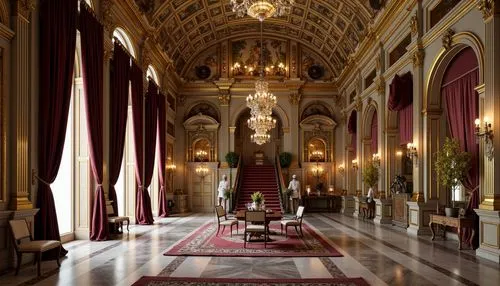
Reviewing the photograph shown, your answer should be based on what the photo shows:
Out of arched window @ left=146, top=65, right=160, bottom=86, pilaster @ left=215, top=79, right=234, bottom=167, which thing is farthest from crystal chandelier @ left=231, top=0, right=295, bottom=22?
pilaster @ left=215, top=79, right=234, bottom=167

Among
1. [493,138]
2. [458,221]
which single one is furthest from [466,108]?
[458,221]

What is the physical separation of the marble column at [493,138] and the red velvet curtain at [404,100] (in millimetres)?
4849

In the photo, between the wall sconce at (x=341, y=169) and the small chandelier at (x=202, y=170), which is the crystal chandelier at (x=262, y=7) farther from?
the wall sconce at (x=341, y=169)

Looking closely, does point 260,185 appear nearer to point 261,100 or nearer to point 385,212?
point 261,100

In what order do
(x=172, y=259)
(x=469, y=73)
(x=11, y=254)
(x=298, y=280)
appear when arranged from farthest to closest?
(x=469, y=73)
(x=172, y=259)
(x=11, y=254)
(x=298, y=280)

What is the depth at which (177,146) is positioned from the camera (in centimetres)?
2575

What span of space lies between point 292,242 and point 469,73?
19.1 feet

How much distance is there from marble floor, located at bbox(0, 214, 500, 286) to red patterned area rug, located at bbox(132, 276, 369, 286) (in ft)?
0.93

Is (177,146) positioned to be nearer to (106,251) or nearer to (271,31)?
(271,31)

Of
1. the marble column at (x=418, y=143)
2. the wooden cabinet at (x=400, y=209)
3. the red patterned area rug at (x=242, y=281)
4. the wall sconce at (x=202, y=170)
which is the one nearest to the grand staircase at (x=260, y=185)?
the wall sconce at (x=202, y=170)

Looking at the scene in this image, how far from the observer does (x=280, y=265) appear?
8672 millimetres

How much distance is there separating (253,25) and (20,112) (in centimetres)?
1804

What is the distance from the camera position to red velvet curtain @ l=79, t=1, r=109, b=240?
37.4 ft

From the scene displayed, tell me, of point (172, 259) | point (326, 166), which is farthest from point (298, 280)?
point (326, 166)
